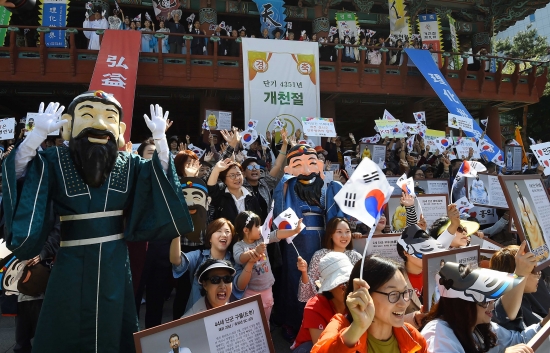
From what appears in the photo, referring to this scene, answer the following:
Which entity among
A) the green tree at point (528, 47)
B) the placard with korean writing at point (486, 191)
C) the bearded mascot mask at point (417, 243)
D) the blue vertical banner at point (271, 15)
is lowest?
the bearded mascot mask at point (417, 243)

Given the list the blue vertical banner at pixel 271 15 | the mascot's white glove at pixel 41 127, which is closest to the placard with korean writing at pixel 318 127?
the blue vertical banner at pixel 271 15

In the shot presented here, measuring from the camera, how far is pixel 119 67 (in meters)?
8.23

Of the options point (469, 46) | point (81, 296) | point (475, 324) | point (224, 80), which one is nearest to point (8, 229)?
point (81, 296)

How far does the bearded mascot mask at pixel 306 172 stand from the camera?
3.48 meters

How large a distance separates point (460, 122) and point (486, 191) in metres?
3.58

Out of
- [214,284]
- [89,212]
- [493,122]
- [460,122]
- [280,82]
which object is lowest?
[214,284]

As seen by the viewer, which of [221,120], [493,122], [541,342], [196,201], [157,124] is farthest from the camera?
[493,122]

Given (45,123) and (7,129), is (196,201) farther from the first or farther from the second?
(7,129)

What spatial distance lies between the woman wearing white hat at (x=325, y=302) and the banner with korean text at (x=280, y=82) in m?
6.50

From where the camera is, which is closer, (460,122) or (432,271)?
(432,271)

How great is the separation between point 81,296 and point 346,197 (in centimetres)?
140

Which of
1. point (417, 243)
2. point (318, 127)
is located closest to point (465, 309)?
point (417, 243)

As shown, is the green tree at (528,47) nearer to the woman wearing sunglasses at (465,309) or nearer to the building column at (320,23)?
the building column at (320,23)

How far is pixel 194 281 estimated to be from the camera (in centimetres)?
264
